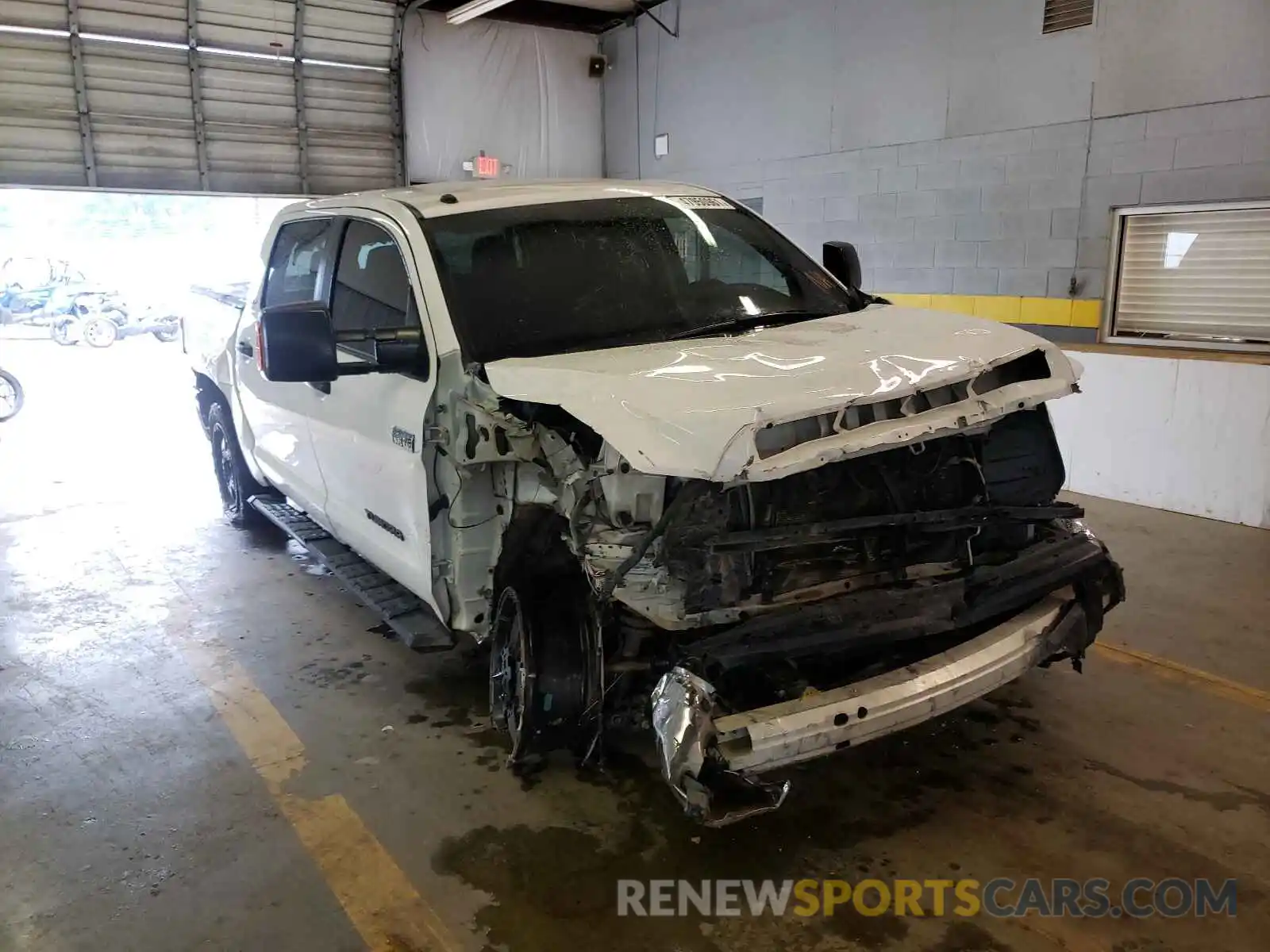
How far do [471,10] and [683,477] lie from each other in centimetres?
896

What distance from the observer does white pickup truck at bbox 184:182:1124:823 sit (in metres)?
2.50

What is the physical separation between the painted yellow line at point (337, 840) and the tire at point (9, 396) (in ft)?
24.6

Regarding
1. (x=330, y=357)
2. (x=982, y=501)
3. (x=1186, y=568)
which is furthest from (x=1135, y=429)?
(x=330, y=357)

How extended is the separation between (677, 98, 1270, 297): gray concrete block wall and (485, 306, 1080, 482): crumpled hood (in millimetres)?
4005

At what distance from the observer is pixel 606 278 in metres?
3.52

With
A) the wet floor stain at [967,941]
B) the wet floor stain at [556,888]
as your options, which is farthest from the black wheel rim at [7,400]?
the wet floor stain at [967,941]

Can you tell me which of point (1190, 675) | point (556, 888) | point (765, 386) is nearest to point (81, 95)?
point (765, 386)

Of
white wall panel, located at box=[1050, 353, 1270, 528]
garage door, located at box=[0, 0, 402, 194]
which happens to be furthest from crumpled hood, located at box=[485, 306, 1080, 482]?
garage door, located at box=[0, 0, 402, 194]

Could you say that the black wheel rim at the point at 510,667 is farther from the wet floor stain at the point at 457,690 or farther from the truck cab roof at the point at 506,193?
the truck cab roof at the point at 506,193

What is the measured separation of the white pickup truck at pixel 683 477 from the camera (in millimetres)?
2498

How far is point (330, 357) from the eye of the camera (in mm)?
3113

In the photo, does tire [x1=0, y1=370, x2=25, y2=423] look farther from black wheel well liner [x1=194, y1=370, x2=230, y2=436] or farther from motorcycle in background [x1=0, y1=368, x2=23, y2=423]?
black wheel well liner [x1=194, y1=370, x2=230, y2=436]

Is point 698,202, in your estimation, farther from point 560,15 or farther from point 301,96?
point 560,15

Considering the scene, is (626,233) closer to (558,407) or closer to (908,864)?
(558,407)
